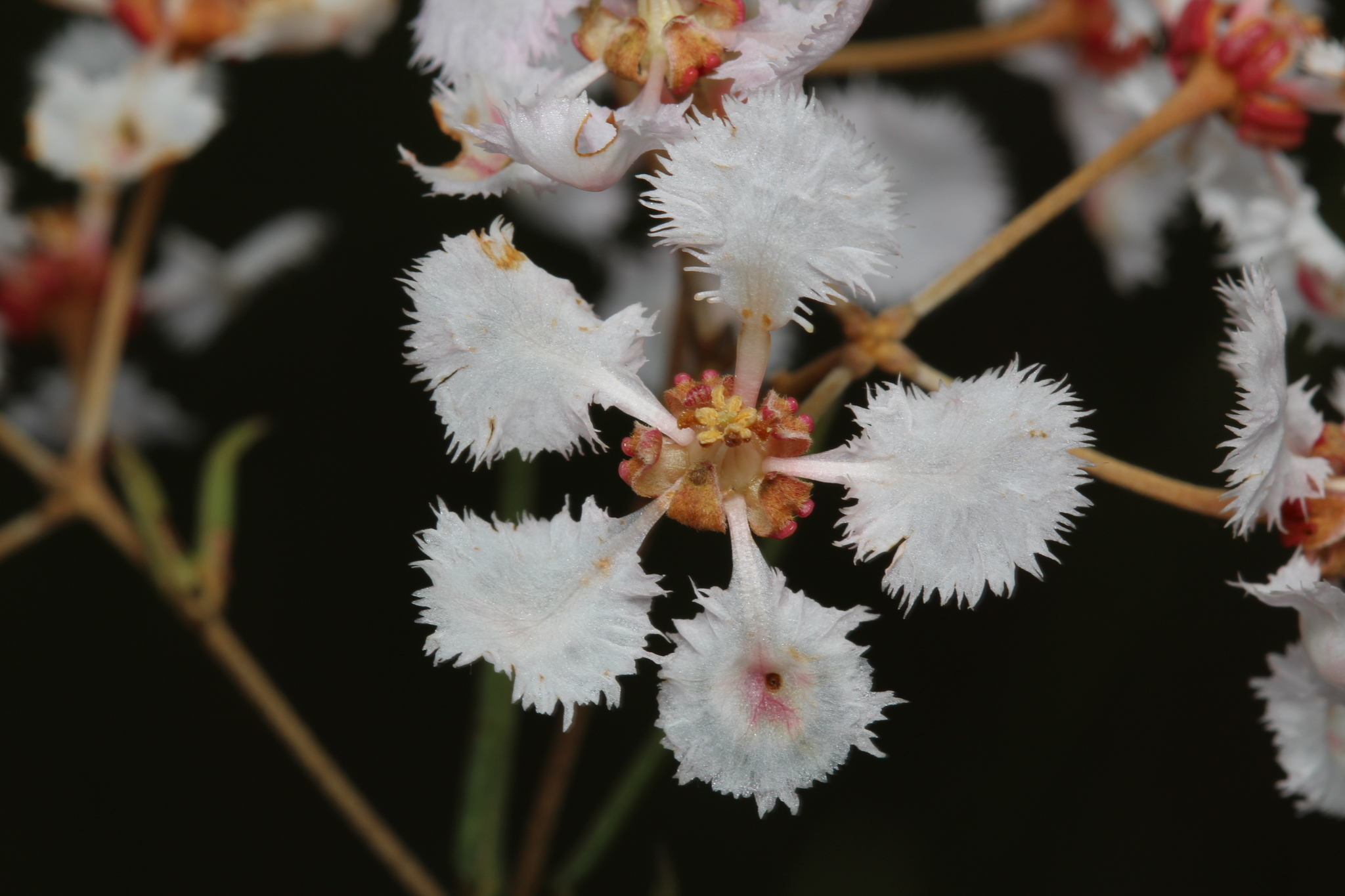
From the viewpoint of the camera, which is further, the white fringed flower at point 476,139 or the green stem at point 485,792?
the green stem at point 485,792

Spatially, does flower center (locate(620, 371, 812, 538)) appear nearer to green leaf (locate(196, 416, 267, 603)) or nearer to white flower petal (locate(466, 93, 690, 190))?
white flower petal (locate(466, 93, 690, 190))

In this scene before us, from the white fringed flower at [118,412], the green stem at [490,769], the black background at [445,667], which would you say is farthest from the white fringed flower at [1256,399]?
the white fringed flower at [118,412]

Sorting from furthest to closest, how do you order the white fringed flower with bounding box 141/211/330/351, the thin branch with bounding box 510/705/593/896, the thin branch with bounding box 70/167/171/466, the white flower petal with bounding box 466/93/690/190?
1. the white fringed flower with bounding box 141/211/330/351
2. the thin branch with bounding box 70/167/171/466
3. the thin branch with bounding box 510/705/593/896
4. the white flower petal with bounding box 466/93/690/190

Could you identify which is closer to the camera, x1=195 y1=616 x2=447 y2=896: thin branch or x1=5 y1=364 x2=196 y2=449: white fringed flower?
x1=195 y1=616 x2=447 y2=896: thin branch

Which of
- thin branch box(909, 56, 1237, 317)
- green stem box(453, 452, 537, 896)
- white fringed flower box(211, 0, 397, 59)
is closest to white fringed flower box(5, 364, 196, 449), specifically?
white fringed flower box(211, 0, 397, 59)

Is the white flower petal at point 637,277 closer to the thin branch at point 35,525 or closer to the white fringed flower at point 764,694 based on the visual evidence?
the thin branch at point 35,525
